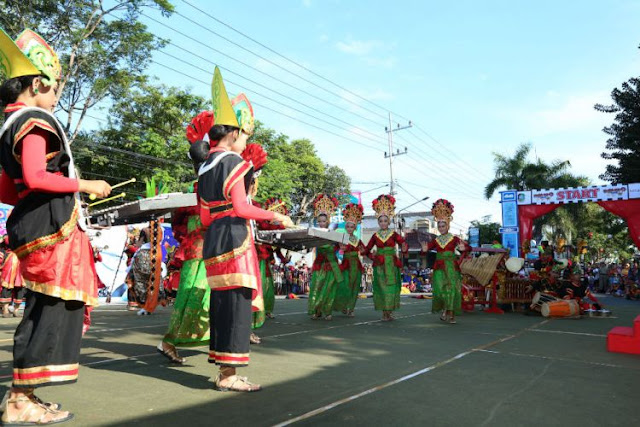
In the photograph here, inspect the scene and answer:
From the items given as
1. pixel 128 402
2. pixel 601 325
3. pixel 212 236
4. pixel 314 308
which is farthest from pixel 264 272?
pixel 601 325

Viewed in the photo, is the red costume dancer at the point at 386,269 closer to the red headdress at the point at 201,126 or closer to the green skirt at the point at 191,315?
the red headdress at the point at 201,126

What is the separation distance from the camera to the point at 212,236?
3.44m

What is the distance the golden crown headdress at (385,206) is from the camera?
934 centimetres

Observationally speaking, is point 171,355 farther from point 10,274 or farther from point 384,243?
point 10,274

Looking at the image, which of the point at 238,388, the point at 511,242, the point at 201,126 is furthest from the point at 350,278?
the point at 511,242

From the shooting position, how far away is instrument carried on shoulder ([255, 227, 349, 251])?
14.2 ft

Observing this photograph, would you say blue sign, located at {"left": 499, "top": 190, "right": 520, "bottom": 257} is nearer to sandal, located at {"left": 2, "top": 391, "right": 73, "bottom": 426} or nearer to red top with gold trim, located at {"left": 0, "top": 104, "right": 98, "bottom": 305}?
red top with gold trim, located at {"left": 0, "top": 104, "right": 98, "bottom": 305}

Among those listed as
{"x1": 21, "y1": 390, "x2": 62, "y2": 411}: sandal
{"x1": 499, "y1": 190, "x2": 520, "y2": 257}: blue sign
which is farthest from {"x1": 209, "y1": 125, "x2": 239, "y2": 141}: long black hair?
{"x1": 499, "y1": 190, "x2": 520, "y2": 257}: blue sign

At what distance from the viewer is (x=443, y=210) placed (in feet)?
30.2

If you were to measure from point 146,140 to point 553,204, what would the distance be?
17.4 metres

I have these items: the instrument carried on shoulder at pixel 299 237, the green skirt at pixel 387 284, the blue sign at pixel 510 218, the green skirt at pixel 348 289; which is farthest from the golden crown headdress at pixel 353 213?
the blue sign at pixel 510 218

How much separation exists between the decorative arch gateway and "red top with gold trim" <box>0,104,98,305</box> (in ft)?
49.9

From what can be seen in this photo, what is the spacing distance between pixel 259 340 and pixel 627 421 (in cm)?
371

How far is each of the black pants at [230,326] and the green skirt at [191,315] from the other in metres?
0.70
